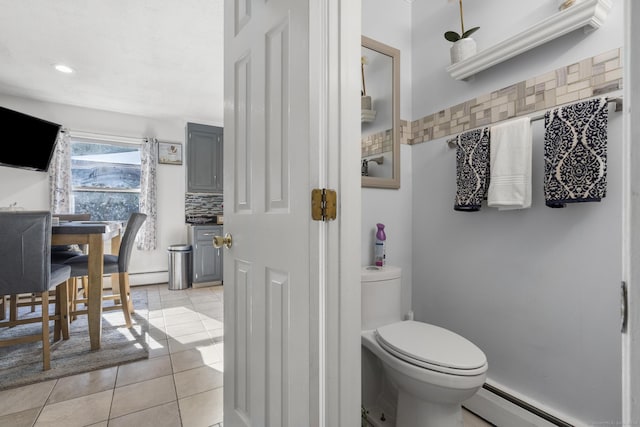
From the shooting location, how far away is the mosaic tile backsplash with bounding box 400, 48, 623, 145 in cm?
121

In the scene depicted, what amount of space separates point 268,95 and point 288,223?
0.43 meters

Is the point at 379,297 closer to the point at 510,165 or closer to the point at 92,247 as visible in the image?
the point at 510,165

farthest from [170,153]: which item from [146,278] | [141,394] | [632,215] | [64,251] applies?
[632,215]

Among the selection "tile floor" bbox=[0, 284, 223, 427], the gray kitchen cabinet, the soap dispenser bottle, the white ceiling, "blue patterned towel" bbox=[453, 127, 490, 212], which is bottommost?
"tile floor" bbox=[0, 284, 223, 427]

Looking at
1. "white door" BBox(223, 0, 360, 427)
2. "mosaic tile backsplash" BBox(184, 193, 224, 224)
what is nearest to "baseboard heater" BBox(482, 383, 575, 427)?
"white door" BBox(223, 0, 360, 427)

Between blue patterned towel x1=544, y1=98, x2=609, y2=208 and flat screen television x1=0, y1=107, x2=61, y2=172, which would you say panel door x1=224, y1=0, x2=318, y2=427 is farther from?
flat screen television x1=0, y1=107, x2=61, y2=172

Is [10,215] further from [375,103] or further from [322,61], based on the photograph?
Answer: [375,103]

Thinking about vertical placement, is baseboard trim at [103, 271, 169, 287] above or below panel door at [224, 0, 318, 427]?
below

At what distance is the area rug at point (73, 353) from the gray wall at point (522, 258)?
210 cm

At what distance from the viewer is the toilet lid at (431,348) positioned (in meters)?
1.09

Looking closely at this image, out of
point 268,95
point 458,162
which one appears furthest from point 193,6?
point 458,162

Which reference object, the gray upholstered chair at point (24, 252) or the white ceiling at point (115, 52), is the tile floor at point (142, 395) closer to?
the gray upholstered chair at point (24, 252)

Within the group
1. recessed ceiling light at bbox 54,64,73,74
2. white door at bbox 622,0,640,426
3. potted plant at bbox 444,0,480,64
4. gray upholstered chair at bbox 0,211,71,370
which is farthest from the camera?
recessed ceiling light at bbox 54,64,73,74

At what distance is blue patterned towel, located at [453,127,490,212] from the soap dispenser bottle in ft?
1.35
